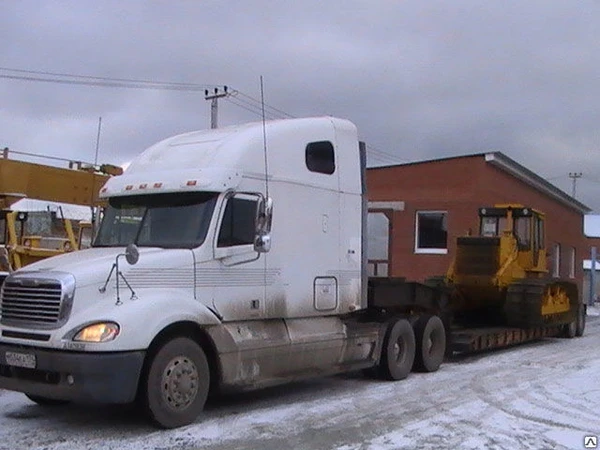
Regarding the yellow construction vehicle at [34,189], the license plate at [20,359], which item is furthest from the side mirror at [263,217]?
the yellow construction vehicle at [34,189]

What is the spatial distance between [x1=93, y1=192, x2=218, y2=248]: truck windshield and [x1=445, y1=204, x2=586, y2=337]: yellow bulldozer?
8547mm

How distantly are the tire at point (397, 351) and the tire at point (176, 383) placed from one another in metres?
4.10

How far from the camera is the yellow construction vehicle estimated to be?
14.6m

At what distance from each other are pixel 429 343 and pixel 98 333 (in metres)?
6.78

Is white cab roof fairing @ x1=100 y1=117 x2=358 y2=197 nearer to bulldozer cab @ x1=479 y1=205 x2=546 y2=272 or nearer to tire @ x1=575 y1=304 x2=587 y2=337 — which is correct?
bulldozer cab @ x1=479 y1=205 x2=546 y2=272

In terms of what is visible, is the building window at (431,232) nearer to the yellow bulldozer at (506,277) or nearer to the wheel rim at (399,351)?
the yellow bulldozer at (506,277)

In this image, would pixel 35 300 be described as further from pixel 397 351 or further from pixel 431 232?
pixel 431 232

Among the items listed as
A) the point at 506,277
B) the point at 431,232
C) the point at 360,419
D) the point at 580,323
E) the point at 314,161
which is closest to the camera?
the point at 360,419

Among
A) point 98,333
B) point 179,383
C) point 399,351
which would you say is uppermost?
point 98,333

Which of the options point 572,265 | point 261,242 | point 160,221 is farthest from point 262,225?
point 572,265

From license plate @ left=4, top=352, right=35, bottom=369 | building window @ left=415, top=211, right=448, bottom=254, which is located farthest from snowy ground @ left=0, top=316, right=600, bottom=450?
building window @ left=415, top=211, right=448, bottom=254

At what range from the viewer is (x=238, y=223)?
31.3ft

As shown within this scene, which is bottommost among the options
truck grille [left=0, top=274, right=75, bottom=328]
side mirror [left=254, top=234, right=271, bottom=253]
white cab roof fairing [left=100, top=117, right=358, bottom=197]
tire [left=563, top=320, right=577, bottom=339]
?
tire [left=563, top=320, right=577, bottom=339]

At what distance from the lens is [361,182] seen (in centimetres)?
1179
